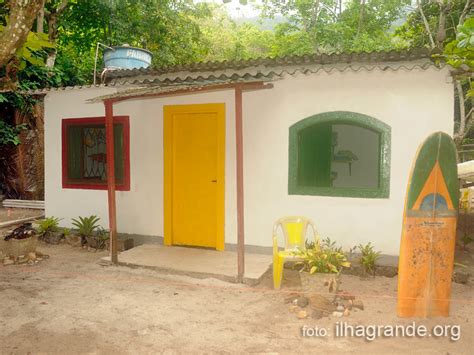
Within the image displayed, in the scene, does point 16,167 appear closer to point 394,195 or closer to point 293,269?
point 293,269

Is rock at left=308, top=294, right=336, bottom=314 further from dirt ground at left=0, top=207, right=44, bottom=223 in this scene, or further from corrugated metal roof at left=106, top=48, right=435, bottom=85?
dirt ground at left=0, top=207, right=44, bottom=223

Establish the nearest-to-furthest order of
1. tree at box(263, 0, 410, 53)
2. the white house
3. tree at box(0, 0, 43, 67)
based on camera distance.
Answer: tree at box(0, 0, 43, 67) < the white house < tree at box(263, 0, 410, 53)

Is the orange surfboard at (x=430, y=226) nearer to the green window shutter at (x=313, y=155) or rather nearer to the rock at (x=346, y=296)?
the rock at (x=346, y=296)

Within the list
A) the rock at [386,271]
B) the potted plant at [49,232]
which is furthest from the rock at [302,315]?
the potted plant at [49,232]

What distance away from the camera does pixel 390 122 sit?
577 centimetres

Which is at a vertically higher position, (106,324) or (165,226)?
(165,226)

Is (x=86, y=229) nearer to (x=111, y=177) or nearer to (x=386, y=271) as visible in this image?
(x=111, y=177)

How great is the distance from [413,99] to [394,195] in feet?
4.71

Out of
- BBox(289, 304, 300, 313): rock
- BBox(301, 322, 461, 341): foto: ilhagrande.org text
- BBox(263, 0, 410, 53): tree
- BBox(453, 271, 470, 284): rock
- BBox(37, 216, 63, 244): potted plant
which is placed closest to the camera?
BBox(301, 322, 461, 341): foto: ilhagrande.org text

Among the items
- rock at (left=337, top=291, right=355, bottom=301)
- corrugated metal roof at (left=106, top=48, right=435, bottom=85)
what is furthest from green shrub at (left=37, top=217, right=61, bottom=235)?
rock at (left=337, top=291, right=355, bottom=301)

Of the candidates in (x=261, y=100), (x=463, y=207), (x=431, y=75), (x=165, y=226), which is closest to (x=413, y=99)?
(x=431, y=75)

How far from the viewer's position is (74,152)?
7898 millimetres

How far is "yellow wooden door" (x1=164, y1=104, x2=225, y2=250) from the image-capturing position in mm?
6680

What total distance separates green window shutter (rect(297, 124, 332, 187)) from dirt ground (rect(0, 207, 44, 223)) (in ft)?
23.0
